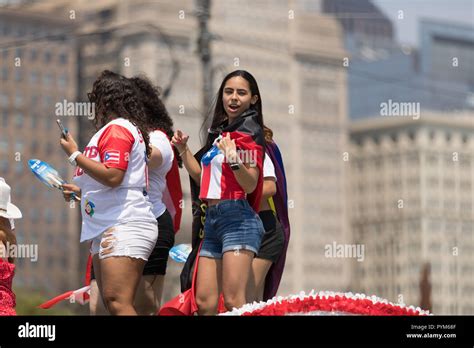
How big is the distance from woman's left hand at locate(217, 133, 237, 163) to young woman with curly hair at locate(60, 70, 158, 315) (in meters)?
0.42

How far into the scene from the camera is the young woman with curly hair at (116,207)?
7895 millimetres

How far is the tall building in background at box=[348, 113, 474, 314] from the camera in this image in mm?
153000

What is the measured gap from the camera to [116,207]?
8039mm

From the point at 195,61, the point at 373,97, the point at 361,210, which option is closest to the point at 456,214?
the point at 361,210

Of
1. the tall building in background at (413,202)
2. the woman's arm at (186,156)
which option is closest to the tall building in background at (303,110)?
the tall building in background at (413,202)

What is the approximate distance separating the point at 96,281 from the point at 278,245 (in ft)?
3.59

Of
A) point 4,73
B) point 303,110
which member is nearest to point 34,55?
point 4,73

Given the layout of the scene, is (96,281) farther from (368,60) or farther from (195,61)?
(368,60)

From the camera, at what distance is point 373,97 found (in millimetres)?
177375

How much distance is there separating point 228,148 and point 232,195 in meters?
0.33

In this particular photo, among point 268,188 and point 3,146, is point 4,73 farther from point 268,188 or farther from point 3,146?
point 268,188

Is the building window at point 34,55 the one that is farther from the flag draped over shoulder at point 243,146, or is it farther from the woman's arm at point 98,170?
the woman's arm at point 98,170

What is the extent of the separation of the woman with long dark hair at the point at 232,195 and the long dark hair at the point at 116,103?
9.3 inches
